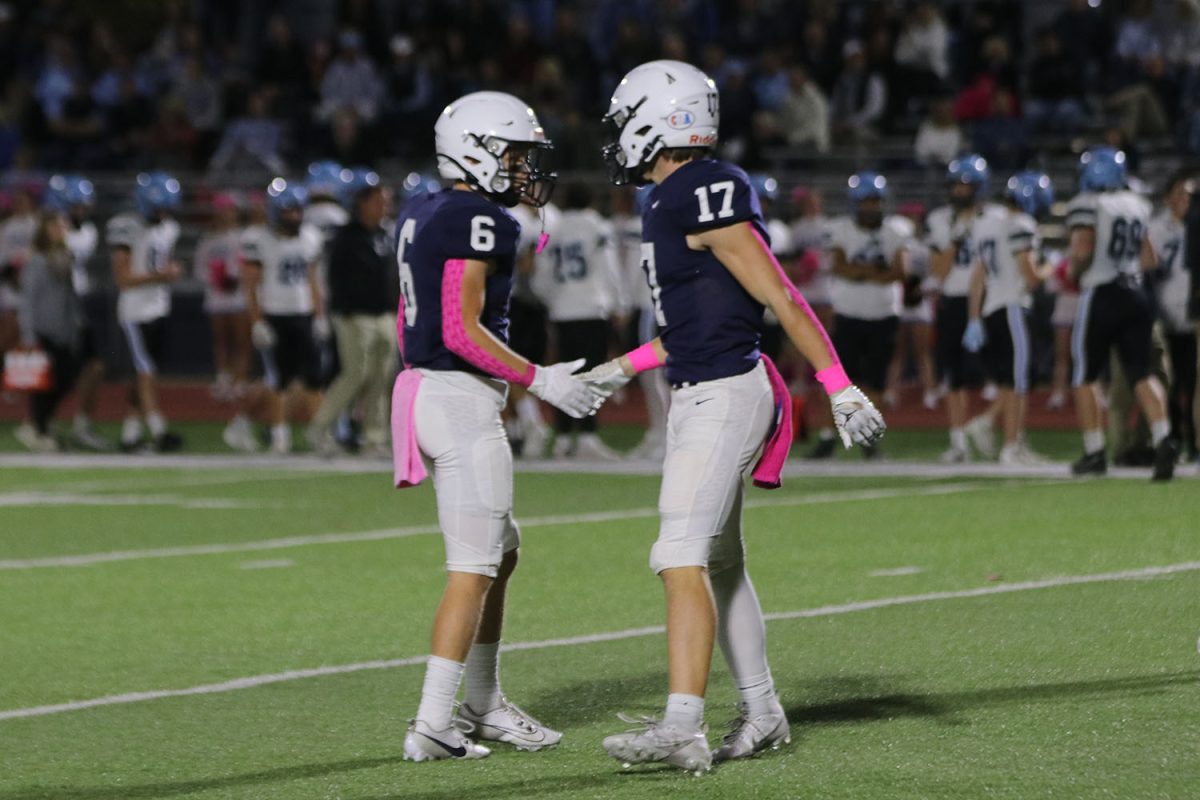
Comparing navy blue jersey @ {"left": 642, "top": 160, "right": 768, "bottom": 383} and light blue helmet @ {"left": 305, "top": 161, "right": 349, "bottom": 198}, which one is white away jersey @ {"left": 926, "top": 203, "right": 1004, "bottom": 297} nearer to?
light blue helmet @ {"left": 305, "top": 161, "right": 349, "bottom": 198}

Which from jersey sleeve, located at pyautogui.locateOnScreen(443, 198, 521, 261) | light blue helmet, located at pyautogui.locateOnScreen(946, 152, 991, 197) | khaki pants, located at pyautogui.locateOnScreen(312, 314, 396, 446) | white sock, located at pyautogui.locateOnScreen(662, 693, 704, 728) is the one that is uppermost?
light blue helmet, located at pyautogui.locateOnScreen(946, 152, 991, 197)

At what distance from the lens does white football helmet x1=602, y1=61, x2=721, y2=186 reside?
592 centimetres

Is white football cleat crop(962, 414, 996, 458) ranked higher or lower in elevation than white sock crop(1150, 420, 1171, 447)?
lower

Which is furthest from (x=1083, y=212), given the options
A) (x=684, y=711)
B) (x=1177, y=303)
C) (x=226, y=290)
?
(x=226, y=290)

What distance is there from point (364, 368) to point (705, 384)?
9931 mm

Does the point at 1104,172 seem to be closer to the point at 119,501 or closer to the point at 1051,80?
the point at 119,501

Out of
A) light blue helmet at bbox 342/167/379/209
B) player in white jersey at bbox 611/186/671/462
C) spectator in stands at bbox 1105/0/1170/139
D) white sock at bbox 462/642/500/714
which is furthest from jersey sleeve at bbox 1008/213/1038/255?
white sock at bbox 462/642/500/714

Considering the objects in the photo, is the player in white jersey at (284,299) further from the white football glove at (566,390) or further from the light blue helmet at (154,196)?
the white football glove at (566,390)

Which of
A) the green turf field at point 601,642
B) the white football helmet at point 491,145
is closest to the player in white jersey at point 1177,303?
the green turf field at point 601,642

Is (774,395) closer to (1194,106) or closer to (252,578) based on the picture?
(252,578)

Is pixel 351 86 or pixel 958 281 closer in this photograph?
pixel 958 281

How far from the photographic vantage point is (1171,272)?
47.9 feet

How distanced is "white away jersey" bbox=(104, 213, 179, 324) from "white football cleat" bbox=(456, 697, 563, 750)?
36.4ft

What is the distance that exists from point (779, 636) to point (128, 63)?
22019 mm
